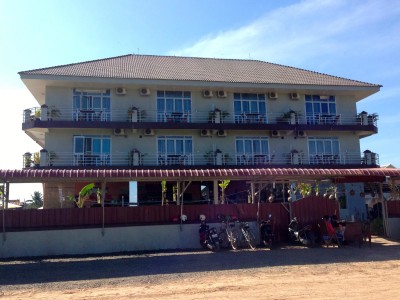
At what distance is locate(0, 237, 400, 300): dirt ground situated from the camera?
848 centimetres

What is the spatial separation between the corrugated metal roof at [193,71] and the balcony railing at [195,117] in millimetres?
2265

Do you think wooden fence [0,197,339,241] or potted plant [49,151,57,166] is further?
potted plant [49,151,57,166]

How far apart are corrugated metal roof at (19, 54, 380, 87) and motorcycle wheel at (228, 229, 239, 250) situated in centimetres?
1403

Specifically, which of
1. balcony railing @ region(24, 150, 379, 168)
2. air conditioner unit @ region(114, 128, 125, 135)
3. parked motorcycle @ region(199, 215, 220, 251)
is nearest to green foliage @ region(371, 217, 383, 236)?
parked motorcycle @ region(199, 215, 220, 251)

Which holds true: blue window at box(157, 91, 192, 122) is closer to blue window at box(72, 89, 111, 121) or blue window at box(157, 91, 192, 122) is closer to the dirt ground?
blue window at box(72, 89, 111, 121)

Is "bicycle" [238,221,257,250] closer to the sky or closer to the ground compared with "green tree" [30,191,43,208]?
closer to the ground

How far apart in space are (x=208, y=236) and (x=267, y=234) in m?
2.23

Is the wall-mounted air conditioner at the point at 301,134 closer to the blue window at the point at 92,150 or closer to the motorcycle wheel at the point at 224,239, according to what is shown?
the blue window at the point at 92,150

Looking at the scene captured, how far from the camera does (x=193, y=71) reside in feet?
97.5

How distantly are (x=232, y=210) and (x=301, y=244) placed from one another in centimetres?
296

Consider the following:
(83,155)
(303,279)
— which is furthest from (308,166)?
(303,279)

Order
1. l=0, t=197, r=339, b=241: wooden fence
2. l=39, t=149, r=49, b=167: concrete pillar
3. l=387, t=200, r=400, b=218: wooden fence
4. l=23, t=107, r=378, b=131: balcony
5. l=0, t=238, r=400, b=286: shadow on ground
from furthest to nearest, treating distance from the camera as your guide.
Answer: l=23, t=107, r=378, b=131: balcony, l=39, t=149, r=49, b=167: concrete pillar, l=387, t=200, r=400, b=218: wooden fence, l=0, t=197, r=339, b=241: wooden fence, l=0, t=238, r=400, b=286: shadow on ground

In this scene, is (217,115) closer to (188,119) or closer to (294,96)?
(188,119)

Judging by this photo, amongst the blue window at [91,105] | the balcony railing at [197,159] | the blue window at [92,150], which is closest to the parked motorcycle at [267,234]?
the balcony railing at [197,159]
